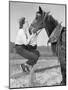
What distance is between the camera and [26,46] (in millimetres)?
2455

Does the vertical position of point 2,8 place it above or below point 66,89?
above

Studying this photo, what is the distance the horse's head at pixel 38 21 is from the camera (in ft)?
8.13

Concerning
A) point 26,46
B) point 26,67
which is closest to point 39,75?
point 26,67

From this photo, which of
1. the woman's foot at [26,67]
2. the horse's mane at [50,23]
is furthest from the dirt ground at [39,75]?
the horse's mane at [50,23]

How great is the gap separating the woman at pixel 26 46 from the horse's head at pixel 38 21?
2.4 inches

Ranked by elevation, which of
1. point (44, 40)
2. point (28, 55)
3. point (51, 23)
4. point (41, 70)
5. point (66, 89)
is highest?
point (51, 23)

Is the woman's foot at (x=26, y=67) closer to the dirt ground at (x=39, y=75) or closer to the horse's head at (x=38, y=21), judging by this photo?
the dirt ground at (x=39, y=75)

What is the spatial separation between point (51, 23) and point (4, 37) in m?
0.55

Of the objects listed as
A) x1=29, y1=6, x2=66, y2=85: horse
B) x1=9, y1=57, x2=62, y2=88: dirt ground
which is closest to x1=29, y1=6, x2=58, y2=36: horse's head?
x1=29, y1=6, x2=66, y2=85: horse

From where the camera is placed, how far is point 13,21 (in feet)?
7.93

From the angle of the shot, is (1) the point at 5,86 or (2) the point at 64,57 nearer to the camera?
(1) the point at 5,86

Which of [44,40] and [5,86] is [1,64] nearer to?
[5,86]

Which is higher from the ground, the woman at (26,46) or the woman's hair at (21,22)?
the woman's hair at (21,22)

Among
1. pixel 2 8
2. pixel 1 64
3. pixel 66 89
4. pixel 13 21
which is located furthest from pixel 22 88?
pixel 2 8
